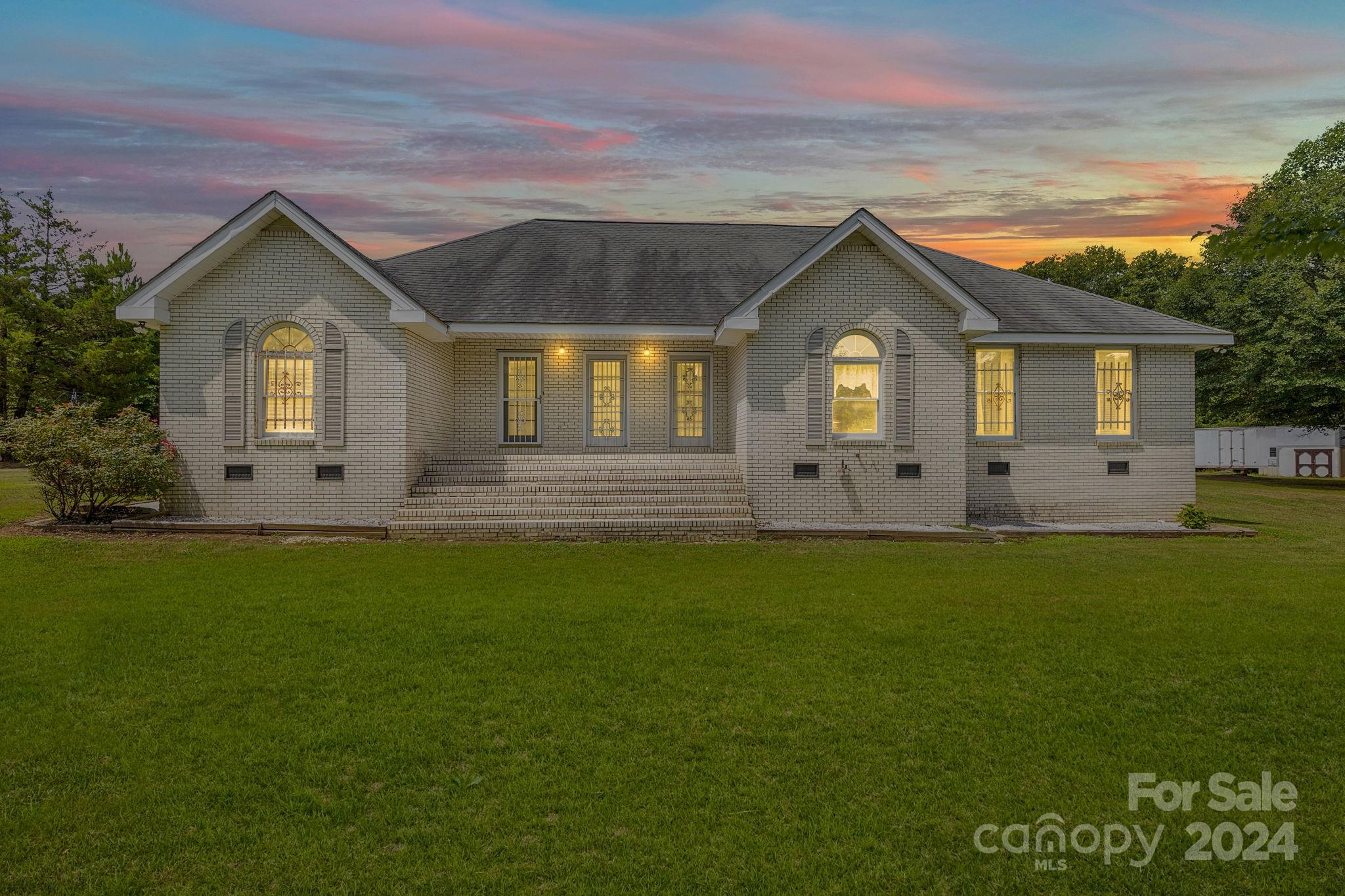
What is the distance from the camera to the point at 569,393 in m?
17.9

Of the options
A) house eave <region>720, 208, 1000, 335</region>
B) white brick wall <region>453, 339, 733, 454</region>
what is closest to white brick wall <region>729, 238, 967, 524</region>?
house eave <region>720, 208, 1000, 335</region>

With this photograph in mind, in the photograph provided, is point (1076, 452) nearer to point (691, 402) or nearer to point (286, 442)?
point (691, 402)

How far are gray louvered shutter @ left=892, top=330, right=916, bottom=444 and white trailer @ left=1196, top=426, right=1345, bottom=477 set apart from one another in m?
31.1

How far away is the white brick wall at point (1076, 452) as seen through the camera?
56.0 feet

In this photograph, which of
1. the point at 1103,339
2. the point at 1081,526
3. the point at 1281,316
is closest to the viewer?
the point at 1081,526

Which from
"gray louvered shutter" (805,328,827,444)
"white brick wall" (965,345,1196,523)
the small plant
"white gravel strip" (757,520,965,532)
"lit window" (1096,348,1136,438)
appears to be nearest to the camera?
"white gravel strip" (757,520,965,532)

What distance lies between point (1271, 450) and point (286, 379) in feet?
147

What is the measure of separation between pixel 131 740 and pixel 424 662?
2.01 m

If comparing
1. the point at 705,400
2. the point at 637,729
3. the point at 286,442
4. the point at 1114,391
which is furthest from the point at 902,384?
the point at 286,442

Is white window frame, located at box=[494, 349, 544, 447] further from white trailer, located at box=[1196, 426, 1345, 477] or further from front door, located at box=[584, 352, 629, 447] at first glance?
white trailer, located at box=[1196, 426, 1345, 477]

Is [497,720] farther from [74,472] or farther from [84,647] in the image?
[74,472]

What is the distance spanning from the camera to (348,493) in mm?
14852

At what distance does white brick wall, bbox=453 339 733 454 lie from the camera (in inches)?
698

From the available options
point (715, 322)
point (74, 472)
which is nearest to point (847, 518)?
Answer: point (715, 322)
